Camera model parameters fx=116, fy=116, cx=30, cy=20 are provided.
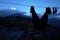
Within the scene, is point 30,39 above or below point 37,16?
below

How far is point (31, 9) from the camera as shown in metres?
12.8

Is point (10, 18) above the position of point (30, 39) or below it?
above

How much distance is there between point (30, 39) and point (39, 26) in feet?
8.08

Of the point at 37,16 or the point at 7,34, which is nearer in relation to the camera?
the point at 7,34

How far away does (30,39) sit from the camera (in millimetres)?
11000

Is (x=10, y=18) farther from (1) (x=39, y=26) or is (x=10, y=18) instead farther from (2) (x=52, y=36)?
(2) (x=52, y=36)

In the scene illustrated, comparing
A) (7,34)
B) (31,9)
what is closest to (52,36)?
(31,9)

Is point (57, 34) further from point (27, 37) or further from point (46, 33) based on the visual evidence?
point (27, 37)

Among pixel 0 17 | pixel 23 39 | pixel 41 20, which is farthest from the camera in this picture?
pixel 0 17

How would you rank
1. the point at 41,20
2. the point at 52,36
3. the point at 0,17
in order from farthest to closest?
the point at 0,17 → the point at 41,20 → the point at 52,36

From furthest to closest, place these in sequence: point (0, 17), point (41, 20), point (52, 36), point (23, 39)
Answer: point (0, 17)
point (41, 20)
point (52, 36)
point (23, 39)

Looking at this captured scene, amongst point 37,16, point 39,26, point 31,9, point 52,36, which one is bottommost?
point 52,36

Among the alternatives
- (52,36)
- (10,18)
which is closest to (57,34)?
(52,36)

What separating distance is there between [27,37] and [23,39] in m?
0.56
